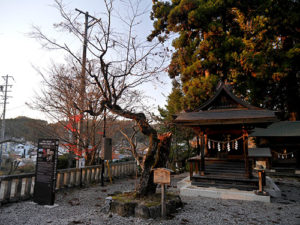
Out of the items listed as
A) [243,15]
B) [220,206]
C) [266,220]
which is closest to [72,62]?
[220,206]

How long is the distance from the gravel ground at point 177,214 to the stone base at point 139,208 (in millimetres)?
201

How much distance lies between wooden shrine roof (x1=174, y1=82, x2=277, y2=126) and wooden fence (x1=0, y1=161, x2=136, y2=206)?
5427mm

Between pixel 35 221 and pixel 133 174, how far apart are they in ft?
30.2

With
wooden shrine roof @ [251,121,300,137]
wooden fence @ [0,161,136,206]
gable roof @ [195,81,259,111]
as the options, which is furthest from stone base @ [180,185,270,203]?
wooden shrine roof @ [251,121,300,137]

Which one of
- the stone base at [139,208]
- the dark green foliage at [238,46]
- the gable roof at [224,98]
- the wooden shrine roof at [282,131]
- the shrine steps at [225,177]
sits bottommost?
the stone base at [139,208]

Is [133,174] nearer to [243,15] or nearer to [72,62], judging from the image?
[72,62]

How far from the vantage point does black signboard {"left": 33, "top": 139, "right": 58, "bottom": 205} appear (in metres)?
6.65

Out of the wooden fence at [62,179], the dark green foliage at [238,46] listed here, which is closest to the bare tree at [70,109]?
the wooden fence at [62,179]

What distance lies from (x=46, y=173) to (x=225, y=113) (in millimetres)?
8135

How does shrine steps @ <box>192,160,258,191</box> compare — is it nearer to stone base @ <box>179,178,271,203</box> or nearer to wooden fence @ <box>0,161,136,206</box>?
stone base @ <box>179,178,271,203</box>

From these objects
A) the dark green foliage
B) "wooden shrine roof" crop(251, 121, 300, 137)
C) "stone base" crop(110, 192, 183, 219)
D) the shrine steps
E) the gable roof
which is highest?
the dark green foliage

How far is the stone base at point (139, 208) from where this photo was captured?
18.1 feet

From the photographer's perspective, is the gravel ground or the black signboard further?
the black signboard

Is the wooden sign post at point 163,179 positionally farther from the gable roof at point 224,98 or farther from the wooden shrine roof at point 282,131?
the wooden shrine roof at point 282,131
